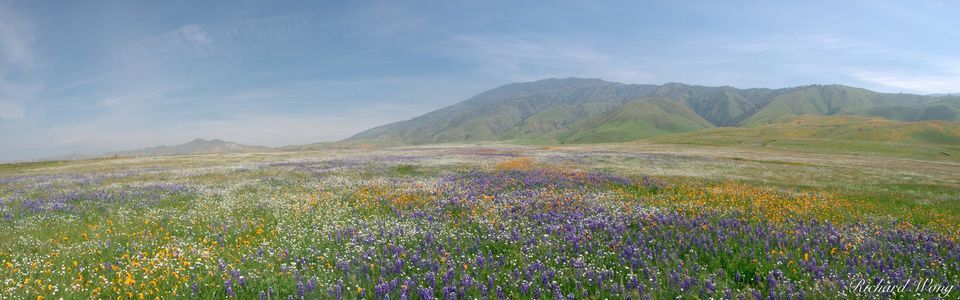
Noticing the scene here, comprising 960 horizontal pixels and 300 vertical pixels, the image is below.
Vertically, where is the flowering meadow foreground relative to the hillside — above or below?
above

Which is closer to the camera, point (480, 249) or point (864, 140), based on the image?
point (480, 249)

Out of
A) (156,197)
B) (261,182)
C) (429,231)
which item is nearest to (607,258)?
(429,231)

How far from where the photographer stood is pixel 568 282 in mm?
5961

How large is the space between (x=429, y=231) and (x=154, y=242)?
598cm

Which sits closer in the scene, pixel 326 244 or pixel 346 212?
pixel 326 244

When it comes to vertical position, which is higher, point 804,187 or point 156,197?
point 156,197

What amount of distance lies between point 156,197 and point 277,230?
1039cm

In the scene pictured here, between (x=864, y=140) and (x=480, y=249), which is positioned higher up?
(x=480, y=249)

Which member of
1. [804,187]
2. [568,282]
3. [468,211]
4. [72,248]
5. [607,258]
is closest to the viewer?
[568,282]

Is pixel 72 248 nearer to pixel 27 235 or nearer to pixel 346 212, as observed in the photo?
pixel 27 235

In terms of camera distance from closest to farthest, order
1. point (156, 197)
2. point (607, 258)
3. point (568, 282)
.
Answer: point (568, 282) < point (607, 258) < point (156, 197)

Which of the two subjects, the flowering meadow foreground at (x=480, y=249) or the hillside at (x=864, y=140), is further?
the hillside at (x=864, y=140)

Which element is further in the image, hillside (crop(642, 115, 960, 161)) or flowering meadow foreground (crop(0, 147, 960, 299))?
hillside (crop(642, 115, 960, 161))

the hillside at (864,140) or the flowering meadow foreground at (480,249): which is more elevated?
the flowering meadow foreground at (480,249)
